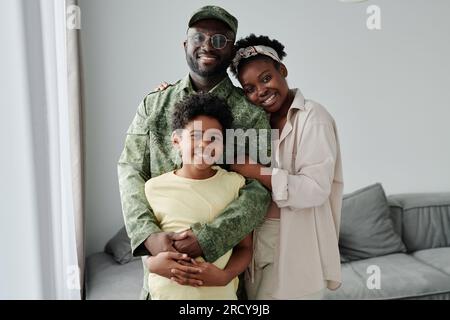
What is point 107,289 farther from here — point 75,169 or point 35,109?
point 35,109

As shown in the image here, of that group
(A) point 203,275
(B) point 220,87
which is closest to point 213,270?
(A) point 203,275

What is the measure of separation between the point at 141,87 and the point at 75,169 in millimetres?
213

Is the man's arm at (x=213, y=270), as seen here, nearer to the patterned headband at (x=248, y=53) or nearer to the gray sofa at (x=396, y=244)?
the patterned headband at (x=248, y=53)

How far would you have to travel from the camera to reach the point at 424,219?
1283 mm

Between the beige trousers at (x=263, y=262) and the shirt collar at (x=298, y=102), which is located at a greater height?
the shirt collar at (x=298, y=102)

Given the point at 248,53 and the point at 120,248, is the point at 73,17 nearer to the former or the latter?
the point at 248,53

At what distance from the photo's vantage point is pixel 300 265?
836 millimetres

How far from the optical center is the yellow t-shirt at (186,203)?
29.2 inches

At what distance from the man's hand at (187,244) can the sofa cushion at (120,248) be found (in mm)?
265

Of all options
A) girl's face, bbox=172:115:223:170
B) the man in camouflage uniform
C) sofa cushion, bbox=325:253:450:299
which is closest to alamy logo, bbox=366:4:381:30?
the man in camouflage uniform

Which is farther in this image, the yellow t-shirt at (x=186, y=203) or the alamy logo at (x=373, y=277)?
the alamy logo at (x=373, y=277)

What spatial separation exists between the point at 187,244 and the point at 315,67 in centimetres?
49

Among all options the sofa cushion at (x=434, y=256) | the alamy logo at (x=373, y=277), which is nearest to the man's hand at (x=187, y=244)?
the alamy logo at (x=373, y=277)
